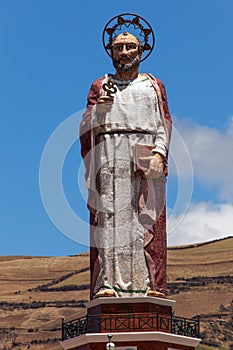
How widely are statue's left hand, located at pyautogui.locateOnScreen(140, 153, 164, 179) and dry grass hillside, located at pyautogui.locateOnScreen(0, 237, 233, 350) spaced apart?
97614mm

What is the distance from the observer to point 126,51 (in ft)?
103

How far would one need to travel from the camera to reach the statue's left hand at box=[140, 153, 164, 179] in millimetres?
30672

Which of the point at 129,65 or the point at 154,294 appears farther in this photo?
the point at 129,65

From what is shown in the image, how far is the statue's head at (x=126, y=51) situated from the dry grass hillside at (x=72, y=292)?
9749 cm

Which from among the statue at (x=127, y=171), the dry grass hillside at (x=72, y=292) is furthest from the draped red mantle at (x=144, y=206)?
the dry grass hillside at (x=72, y=292)

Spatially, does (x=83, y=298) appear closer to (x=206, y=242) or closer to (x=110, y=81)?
(x=206, y=242)

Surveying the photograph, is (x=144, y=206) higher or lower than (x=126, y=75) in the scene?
lower

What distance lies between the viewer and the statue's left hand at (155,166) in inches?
1208

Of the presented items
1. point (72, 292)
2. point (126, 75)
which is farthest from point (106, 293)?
point (72, 292)

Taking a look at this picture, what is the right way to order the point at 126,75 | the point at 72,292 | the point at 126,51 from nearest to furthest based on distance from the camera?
the point at 126,51, the point at 126,75, the point at 72,292

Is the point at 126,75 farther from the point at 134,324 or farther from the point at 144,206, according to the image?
the point at 134,324

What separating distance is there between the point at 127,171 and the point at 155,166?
758 mm

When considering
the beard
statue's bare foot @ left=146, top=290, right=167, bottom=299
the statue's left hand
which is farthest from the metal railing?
the beard

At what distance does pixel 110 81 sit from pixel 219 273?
133322 mm
